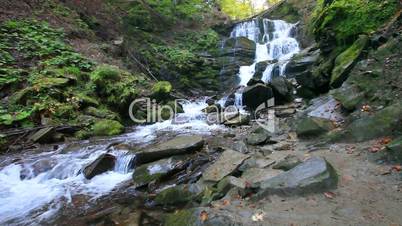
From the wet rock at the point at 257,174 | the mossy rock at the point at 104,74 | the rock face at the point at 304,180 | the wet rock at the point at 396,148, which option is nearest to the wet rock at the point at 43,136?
the mossy rock at the point at 104,74

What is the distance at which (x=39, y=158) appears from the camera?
25.0ft

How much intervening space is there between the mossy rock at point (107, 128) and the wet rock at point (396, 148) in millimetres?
7559

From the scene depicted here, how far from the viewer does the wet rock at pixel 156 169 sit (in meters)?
6.21

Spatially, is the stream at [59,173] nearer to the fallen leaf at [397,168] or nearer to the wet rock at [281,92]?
the wet rock at [281,92]

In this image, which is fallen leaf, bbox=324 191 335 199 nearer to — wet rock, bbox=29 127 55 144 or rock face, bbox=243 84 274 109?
wet rock, bbox=29 127 55 144

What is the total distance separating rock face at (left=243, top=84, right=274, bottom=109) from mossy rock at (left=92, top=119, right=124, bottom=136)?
17.3 feet

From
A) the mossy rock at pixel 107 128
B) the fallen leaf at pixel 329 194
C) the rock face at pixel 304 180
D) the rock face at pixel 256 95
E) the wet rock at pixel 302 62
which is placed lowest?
the fallen leaf at pixel 329 194

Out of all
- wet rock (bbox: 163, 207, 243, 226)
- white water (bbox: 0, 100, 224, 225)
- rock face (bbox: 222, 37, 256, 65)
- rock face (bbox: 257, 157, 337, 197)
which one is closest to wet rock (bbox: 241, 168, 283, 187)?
rock face (bbox: 257, 157, 337, 197)

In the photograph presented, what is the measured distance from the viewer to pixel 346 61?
8.62 m

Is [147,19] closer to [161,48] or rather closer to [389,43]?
[161,48]

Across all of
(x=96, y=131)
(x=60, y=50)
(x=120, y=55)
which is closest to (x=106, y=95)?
(x=96, y=131)

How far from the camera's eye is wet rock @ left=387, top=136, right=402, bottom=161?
4246 millimetres

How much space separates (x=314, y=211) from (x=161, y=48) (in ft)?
A: 54.8

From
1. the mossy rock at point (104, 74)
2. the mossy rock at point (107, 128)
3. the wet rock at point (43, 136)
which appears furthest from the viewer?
the mossy rock at point (104, 74)
